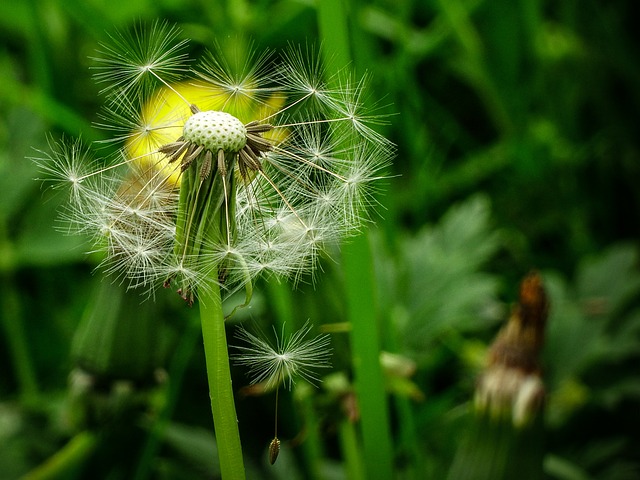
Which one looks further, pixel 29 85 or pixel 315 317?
pixel 29 85

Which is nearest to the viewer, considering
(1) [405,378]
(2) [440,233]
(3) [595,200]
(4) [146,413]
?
(1) [405,378]

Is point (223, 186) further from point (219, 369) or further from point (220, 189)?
point (219, 369)

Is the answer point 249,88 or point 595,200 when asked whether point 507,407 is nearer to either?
point 249,88

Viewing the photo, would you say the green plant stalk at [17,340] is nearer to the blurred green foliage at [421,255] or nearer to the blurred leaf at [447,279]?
the blurred green foliage at [421,255]

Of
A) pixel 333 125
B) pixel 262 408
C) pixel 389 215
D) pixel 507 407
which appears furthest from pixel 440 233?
pixel 333 125

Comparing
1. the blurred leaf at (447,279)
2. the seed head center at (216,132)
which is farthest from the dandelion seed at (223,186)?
the blurred leaf at (447,279)

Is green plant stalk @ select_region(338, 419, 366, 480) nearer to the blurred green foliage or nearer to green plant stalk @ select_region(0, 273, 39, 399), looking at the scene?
the blurred green foliage

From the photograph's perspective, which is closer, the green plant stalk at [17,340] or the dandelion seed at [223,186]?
the dandelion seed at [223,186]

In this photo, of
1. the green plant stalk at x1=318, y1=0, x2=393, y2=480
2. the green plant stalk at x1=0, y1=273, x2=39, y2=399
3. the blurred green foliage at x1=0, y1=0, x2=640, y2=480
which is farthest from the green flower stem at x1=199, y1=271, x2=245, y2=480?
the green plant stalk at x1=0, y1=273, x2=39, y2=399
